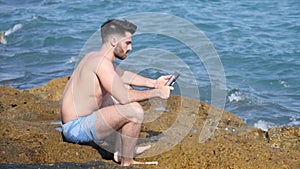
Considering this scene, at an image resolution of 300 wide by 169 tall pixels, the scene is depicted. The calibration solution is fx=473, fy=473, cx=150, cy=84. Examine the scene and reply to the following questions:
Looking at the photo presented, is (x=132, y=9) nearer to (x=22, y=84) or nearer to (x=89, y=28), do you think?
(x=89, y=28)

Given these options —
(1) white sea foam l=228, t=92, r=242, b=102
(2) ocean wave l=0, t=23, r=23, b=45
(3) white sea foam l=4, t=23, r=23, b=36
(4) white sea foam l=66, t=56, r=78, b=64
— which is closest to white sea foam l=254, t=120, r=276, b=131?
(1) white sea foam l=228, t=92, r=242, b=102

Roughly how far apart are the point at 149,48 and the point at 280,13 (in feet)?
19.2

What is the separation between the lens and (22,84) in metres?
10.2

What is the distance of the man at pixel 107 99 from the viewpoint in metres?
→ 4.22

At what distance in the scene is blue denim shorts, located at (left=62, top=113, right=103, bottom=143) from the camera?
4387 mm

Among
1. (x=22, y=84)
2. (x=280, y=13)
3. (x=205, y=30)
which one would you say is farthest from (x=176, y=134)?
(x=280, y=13)

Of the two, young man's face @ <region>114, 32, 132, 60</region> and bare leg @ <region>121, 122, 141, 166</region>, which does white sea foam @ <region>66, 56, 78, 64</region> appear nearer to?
young man's face @ <region>114, 32, 132, 60</region>

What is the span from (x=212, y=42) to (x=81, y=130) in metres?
10.0

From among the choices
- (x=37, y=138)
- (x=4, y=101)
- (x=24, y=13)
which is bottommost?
(x=24, y=13)

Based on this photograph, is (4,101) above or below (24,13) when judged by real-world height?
above

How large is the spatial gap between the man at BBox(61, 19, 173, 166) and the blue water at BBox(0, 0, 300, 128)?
14.8ft

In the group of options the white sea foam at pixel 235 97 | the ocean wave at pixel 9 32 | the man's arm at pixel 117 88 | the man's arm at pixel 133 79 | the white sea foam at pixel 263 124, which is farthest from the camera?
the ocean wave at pixel 9 32

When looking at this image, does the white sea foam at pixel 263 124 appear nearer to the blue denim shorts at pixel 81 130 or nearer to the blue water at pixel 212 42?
the blue water at pixel 212 42

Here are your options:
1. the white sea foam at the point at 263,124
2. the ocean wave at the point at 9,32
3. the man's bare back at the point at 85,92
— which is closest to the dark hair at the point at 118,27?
the man's bare back at the point at 85,92
